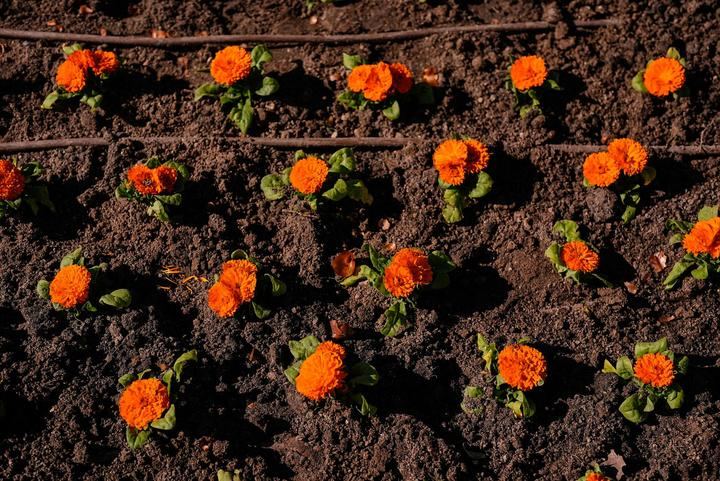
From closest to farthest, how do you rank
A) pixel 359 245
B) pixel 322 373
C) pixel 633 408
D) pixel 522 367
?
1. pixel 322 373
2. pixel 522 367
3. pixel 633 408
4. pixel 359 245

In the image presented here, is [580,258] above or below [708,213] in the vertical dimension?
below

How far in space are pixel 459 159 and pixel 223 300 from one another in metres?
1.55

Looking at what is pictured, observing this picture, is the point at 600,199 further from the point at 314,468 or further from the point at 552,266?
the point at 314,468

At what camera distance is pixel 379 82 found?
420 cm

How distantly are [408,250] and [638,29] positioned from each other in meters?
2.19

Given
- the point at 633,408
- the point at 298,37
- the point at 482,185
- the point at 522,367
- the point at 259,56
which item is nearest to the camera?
the point at 522,367

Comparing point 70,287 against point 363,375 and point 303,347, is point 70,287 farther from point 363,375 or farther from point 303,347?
point 363,375

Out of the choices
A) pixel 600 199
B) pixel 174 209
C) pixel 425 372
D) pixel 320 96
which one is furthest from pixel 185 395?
pixel 600 199

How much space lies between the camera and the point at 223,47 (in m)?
4.57

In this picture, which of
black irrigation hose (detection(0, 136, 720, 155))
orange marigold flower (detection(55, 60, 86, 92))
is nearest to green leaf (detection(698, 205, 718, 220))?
black irrigation hose (detection(0, 136, 720, 155))

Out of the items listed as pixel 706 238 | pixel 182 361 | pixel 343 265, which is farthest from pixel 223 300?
pixel 706 238

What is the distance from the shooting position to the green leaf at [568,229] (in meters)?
4.18

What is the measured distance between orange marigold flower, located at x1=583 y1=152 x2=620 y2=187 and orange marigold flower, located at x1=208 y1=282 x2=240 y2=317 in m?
2.17

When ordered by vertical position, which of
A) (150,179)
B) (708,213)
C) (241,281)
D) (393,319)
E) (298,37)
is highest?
(298,37)
